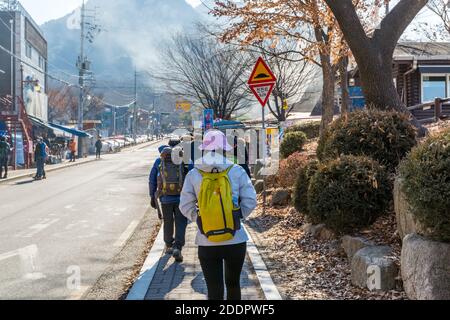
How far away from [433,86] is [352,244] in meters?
24.8

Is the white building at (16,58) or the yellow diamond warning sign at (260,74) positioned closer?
the yellow diamond warning sign at (260,74)

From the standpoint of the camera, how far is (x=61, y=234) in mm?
9781

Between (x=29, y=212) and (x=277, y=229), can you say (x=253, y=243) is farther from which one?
(x=29, y=212)

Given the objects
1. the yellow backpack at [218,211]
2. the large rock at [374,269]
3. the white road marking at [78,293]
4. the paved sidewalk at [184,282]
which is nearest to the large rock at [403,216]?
the large rock at [374,269]

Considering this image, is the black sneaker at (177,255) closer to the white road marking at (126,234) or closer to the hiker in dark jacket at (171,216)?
the hiker in dark jacket at (171,216)

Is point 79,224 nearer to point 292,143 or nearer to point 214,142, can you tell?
point 214,142

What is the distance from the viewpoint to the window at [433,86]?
2847cm

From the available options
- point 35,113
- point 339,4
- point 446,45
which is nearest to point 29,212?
point 339,4

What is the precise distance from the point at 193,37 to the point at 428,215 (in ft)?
103

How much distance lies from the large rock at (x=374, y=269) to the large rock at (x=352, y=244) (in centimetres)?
23

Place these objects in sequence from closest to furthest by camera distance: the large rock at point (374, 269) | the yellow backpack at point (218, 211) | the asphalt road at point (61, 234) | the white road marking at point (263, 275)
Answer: the yellow backpack at point (218, 211), the large rock at point (374, 269), the white road marking at point (263, 275), the asphalt road at point (61, 234)

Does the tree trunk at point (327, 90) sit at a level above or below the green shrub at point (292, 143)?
above

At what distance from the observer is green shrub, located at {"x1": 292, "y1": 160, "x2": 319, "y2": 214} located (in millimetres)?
8375

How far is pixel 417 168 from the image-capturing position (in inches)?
190
